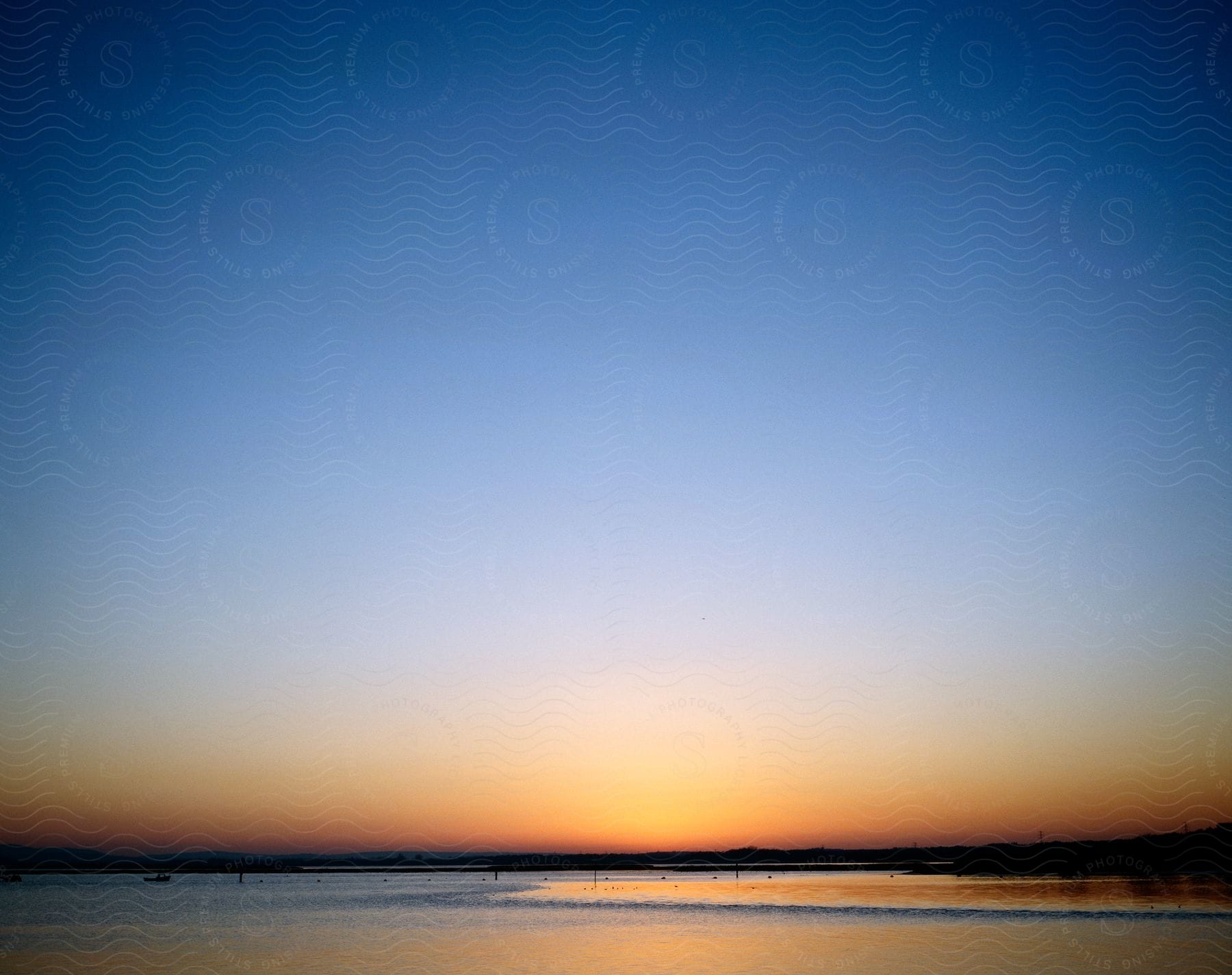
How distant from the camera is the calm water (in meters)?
23.6

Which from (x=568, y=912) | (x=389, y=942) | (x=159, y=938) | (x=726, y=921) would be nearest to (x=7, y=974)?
(x=159, y=938)

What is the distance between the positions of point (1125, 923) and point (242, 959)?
25.7 meters

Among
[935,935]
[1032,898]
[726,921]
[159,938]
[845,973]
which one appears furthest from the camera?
[1032,898]

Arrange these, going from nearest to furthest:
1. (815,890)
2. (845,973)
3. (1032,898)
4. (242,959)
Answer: (845,973)
(242,959)
(1032,898)
(815,890)

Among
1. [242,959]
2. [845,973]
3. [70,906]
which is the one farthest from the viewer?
[70,906]

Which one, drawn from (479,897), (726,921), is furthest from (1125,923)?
(479,897)

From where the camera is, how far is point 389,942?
99.6ft

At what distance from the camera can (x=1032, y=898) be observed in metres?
42.3

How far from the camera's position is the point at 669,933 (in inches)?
1273

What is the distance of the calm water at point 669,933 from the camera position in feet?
77.4

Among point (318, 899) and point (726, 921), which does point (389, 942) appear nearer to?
point (726, 921)

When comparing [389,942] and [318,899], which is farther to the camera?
[318,899]

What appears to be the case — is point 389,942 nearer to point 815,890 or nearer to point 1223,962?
Answer: point 1223,962

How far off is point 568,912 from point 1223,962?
90.8 ft
